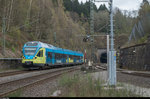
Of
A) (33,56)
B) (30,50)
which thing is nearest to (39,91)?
(33,56)

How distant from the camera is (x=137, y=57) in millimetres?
29859

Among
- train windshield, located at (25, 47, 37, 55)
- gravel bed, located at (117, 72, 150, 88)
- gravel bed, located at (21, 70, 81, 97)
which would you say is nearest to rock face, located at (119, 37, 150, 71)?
gravel bed, located at (117, 72, 150, 88)

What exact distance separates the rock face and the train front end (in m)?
13.3

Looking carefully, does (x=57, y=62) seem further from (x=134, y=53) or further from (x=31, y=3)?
(x=31, y=3)

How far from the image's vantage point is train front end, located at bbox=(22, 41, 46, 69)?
22.8m

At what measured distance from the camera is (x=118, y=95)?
6914 mm

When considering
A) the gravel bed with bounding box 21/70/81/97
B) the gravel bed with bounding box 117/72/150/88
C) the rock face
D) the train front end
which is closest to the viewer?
the gravel bed with bounding box 21/70/81/97

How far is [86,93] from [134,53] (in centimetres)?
2570

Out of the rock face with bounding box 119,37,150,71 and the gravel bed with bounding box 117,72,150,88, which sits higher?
the rock face with bounding box 119,37,150,71

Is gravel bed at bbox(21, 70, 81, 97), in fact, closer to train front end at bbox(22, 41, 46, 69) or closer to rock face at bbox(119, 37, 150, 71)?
train front end at bbox(22, 41, 46, 69)

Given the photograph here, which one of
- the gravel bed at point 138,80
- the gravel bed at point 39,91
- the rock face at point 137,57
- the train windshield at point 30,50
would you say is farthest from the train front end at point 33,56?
the rock face at point 137,57

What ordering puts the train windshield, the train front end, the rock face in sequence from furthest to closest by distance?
the rock face < the train windshield < the train front end

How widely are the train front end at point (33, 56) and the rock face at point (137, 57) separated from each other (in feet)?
43.7

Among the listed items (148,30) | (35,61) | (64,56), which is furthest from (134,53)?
(35,61)
